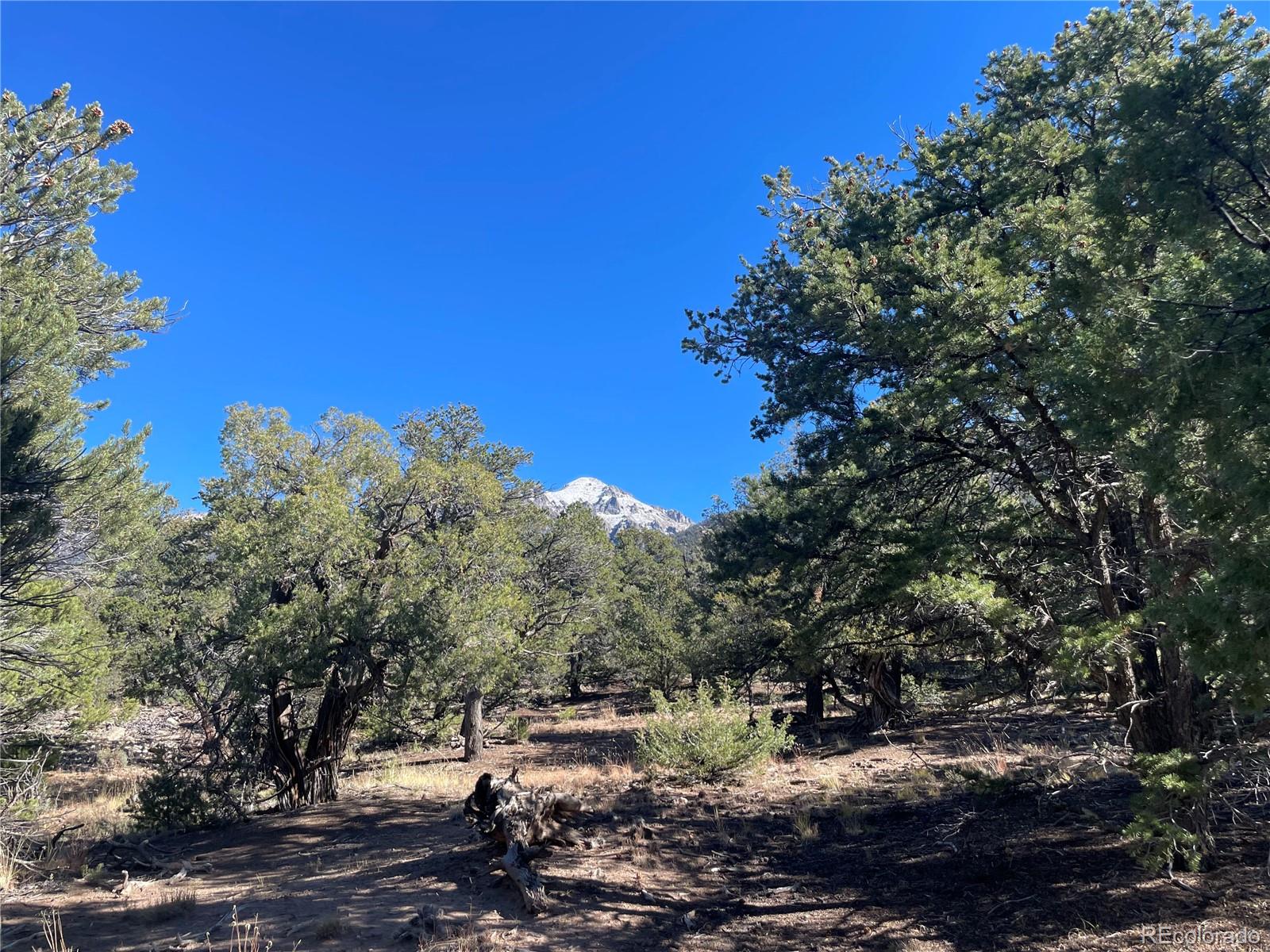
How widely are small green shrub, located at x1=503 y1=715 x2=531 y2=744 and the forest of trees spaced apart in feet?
18.3

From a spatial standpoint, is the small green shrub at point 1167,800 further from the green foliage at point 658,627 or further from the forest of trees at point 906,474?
the green foliage at point 658,627

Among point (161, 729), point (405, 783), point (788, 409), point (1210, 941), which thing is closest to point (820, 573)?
point (788, 409)

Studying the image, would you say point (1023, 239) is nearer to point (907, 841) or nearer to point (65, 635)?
point (907, 841)

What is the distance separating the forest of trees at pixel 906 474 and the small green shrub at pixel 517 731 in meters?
5.57

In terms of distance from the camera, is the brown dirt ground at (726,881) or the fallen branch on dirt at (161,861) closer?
the brown dirt ground at (726,881)

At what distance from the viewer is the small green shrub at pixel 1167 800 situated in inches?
171

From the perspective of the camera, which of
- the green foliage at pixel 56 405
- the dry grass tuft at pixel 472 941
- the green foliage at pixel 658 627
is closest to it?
the dry grass tuft at pixel 472 941

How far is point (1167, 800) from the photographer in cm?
456

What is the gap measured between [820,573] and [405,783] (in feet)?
33.2

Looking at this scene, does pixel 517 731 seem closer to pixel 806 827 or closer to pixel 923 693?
pixel 923 693


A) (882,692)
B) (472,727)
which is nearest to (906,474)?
(882,692)

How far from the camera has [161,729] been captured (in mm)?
24234

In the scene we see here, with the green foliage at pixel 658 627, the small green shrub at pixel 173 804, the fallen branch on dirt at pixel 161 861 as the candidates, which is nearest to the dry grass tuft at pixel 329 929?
the fallen branch on dirt at pixel 161 861

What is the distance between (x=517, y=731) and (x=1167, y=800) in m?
18.1
